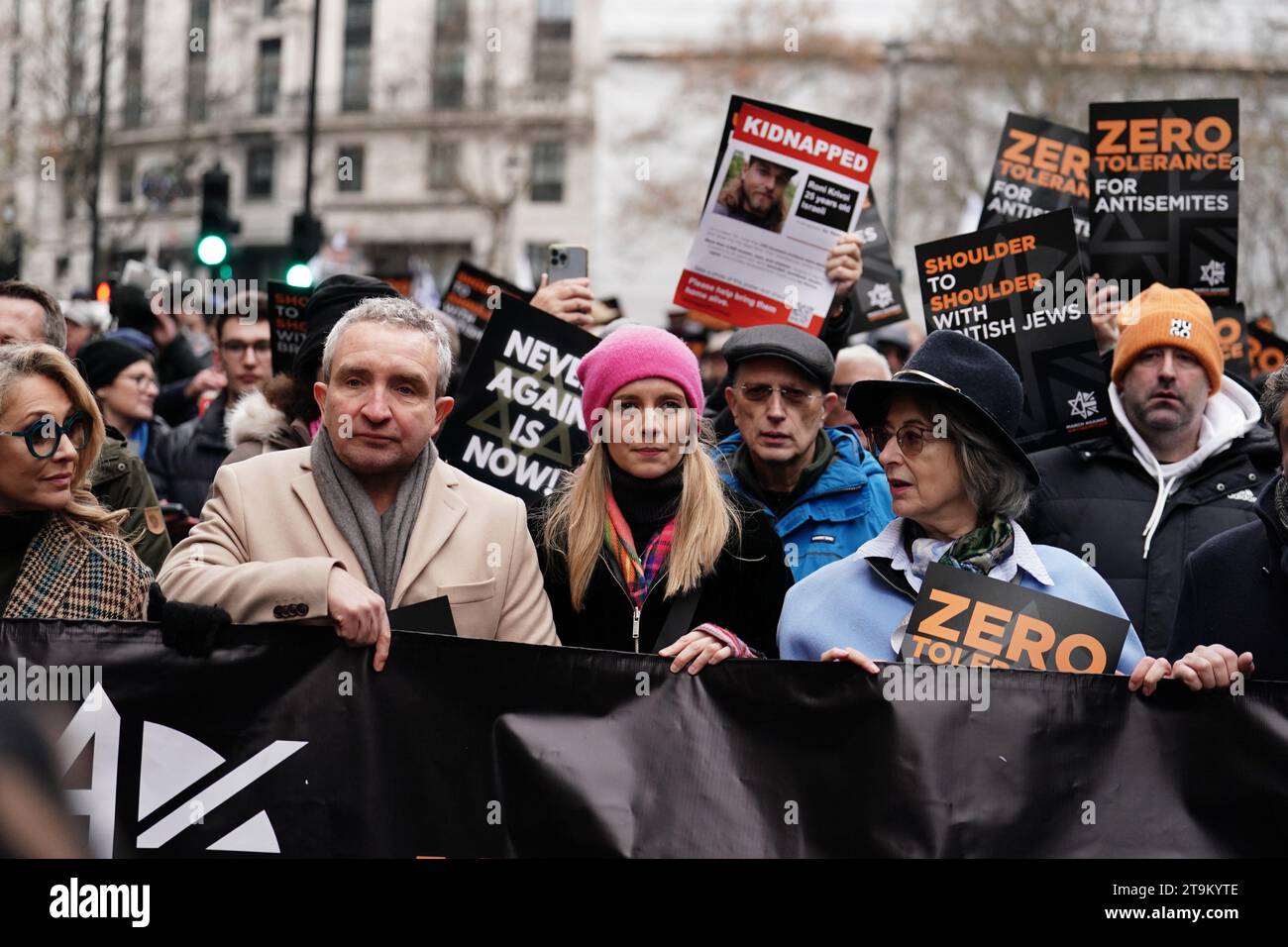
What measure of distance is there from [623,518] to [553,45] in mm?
56185

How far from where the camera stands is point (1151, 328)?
19.1ft

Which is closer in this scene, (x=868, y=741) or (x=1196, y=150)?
(x=868, y=741)

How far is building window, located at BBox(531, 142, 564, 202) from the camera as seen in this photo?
58.1 meters

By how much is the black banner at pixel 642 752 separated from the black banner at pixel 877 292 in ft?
14.0

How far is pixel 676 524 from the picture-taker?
4.51m

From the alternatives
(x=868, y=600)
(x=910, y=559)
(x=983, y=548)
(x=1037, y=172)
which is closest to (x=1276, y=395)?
(x=983, y=548)

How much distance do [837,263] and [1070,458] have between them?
1.10 meters

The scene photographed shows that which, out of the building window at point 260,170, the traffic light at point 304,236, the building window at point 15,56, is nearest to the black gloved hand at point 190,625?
the traffic light at point 304,236

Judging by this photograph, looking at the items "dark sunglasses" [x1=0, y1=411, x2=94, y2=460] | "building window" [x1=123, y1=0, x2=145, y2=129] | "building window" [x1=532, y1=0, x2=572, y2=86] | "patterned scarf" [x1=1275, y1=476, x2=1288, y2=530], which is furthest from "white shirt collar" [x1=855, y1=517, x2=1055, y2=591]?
"building window" [x1=532, y1=0, x2=572, y2=86]

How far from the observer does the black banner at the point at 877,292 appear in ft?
26.4
